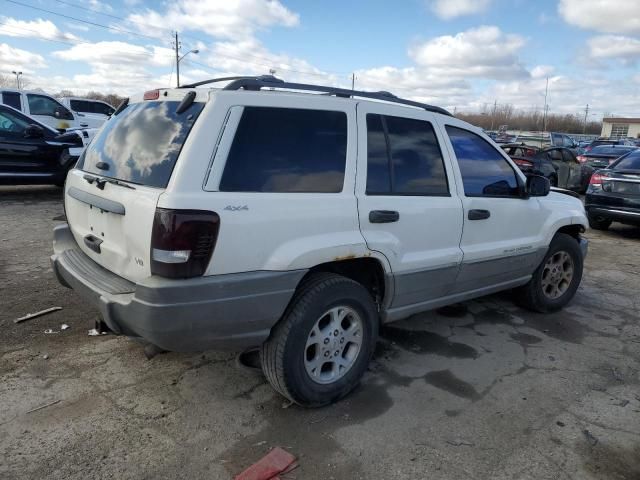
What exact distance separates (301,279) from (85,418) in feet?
4.83

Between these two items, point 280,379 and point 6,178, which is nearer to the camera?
point 280,379

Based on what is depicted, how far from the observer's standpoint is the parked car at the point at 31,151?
883 cm

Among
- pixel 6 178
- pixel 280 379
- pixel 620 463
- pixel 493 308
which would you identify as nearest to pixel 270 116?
pixel 280 379

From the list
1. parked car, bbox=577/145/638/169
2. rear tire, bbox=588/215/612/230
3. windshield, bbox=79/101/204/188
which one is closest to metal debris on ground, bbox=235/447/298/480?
windshield, bbox=79/101/204/188

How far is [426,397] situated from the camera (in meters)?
3.25

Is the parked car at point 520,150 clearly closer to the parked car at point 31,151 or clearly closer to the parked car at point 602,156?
the parked car at point 602,156

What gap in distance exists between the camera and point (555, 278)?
4.96m

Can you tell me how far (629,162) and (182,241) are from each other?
9081 millimetres

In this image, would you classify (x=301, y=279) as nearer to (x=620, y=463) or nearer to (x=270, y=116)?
(x=270, y=116)

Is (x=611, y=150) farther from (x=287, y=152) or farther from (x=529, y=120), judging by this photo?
(x=529, y=120)

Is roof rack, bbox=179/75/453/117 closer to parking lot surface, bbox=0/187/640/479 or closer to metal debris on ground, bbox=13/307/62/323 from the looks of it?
parking lot surface, bbox=0/187/640/479

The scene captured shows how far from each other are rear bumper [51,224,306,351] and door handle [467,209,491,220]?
5.28 feet

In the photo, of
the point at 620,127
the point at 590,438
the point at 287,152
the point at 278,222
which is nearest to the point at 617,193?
the point at 590,438

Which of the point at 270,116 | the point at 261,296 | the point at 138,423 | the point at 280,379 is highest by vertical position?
the point at 270,116
